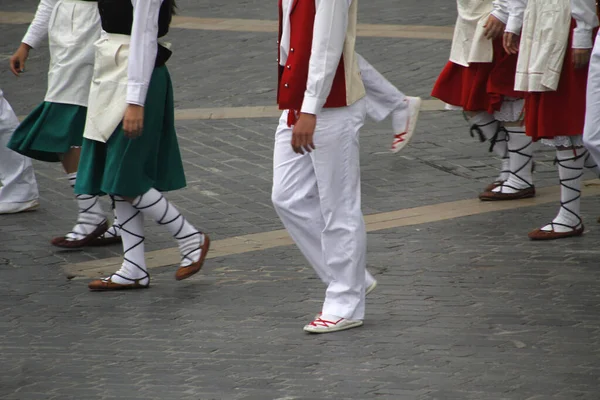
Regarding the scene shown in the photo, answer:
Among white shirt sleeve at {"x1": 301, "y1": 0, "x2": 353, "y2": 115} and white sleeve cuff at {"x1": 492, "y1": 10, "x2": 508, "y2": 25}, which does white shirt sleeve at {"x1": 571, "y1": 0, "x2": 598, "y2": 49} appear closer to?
white sleeve cuff at {"x1": 492, "y1": 10, "x2": 508, "y2": 25}

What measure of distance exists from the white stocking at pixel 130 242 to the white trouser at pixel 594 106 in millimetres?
2372

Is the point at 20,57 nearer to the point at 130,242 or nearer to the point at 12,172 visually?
the point at 12,172

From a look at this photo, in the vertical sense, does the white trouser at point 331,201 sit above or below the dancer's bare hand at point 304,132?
below

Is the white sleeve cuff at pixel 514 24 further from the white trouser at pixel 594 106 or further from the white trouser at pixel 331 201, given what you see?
the white trouser at pixel 331 201

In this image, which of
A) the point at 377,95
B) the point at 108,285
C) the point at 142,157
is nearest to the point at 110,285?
the point at 108,285

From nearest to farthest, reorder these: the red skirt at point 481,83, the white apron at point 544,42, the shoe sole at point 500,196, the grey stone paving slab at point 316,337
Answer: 1. the grey stone paving slab at point 316,337
2. the white apron at point 544,42
3. the red skirt at point 481,83
4. the shoe sole at point 500,196

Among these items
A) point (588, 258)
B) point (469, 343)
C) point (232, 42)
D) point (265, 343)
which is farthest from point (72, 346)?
point (232, 42)

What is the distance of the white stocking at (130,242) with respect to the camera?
6504 millimetres

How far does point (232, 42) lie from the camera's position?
13.6 meters

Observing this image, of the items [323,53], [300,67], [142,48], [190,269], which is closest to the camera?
[323,53]

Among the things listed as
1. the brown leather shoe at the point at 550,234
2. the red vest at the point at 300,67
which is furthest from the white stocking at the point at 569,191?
the red vest at the point at 300,67

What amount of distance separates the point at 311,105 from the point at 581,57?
223cm

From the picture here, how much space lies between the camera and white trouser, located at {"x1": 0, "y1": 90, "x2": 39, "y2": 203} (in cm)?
820

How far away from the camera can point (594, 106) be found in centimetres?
639
